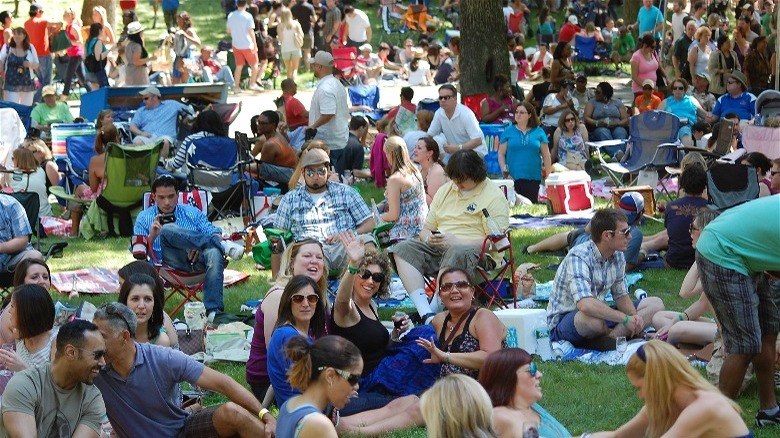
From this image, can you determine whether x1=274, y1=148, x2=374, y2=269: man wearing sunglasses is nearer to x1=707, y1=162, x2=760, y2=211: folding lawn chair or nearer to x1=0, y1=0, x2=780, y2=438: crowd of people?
x1=0, y1=0, x2=780, y2=438: crowd of people

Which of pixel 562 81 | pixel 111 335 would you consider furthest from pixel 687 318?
pixel 562 81

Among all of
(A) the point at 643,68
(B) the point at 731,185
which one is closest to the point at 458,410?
(B) the point at 731,185

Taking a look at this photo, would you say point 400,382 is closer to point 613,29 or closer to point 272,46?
point 272,46

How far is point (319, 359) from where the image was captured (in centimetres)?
486

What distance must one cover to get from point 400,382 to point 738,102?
31.4 ft

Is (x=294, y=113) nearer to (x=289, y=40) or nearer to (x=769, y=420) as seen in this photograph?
(x=289, y=40)

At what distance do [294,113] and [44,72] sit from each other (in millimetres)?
6780

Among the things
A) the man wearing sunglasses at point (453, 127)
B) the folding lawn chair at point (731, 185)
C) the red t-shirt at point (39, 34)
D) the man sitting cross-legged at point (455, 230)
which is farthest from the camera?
the red t-shirt at point (39, 34)

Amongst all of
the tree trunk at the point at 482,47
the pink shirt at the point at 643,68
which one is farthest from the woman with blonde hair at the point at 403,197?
the pink shirt at the point at 643,68

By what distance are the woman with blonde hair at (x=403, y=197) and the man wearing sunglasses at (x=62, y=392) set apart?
173 inches

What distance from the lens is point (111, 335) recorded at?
18.1 feet

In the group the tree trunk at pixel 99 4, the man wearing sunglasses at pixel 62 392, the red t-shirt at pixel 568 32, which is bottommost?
the red t-shirt at pixel 568 32

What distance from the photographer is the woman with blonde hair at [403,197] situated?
9445 millimetres

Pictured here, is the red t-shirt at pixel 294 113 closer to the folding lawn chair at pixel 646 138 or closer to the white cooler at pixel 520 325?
the folding lawn chair at pixel 646 138
